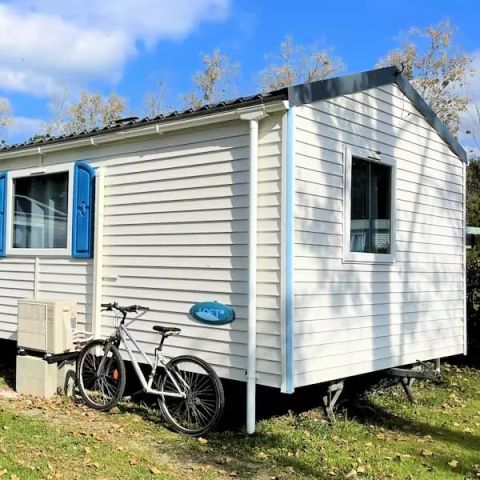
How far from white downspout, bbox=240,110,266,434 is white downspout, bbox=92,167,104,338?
7.19ft

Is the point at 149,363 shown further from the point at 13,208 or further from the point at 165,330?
the point at 13,208

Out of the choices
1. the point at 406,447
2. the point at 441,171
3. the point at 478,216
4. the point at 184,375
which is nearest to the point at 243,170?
the point at 184,375

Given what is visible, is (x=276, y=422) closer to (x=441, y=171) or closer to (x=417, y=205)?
(x=417, y=205)

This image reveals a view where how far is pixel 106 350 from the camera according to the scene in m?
6.41

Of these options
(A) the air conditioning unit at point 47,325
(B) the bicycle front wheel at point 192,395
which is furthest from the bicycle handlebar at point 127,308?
(A) the air conditioning unit at point 47,325

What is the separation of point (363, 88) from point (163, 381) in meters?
3.60

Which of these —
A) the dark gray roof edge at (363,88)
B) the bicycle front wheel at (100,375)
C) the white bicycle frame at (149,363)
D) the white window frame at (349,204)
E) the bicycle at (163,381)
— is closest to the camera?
the dark gray roof edge at (363,88)

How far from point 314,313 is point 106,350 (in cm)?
221

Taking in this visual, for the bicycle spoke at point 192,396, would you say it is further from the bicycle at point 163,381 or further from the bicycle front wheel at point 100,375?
the bicycle front wheel at point 100,375

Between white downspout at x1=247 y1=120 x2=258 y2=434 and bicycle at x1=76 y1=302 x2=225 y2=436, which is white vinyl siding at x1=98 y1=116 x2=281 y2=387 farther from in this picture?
bicycle at x1=76 y1=302 x2=225 y2=436

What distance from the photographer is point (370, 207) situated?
6.65 m

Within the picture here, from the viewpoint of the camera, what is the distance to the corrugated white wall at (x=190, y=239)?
18.2 ft

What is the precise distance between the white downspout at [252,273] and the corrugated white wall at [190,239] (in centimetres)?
7

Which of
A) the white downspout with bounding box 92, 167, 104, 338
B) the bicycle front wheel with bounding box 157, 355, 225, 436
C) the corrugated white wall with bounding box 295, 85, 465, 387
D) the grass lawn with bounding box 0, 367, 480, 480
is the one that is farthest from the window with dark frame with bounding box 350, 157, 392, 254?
the white downspout with bounding box 92, 167, 104, 338
